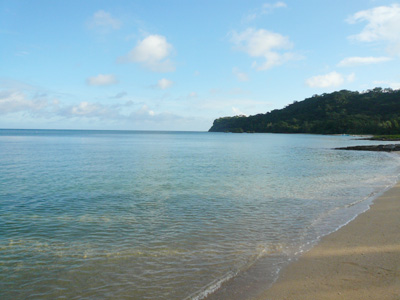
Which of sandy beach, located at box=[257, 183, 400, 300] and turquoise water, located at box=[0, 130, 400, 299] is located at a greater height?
sandy beach, located at box=[257, 183, 400, 300]

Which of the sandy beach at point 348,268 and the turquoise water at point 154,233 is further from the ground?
the sandy beach at point 348,268

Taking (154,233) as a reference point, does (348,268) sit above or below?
above

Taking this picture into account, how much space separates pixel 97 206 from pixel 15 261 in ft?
22.4

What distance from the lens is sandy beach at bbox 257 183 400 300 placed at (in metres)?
6.07

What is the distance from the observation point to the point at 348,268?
7266 millimetres

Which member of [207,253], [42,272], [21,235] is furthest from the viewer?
[21,235]

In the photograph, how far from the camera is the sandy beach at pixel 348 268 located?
6070mm

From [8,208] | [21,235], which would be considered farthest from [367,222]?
[8,208]

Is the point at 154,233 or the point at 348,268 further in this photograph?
the point at 154,233

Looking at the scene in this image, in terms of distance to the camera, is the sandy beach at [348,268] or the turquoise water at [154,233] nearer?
the sandy beach at [348,268]

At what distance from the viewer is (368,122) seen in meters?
187

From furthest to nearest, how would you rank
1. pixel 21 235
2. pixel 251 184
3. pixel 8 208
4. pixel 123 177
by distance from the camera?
1. pixel 123 177
2. pixel 251 184
3. pixel 8 208
4. pixel 21 235

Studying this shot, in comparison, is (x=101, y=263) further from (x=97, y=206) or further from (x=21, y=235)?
(x=97, y=206)

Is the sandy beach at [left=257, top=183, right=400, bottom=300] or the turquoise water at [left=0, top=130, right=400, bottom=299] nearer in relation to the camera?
the sandy beach at [left=257, top=183, right=400, bottom=300]
